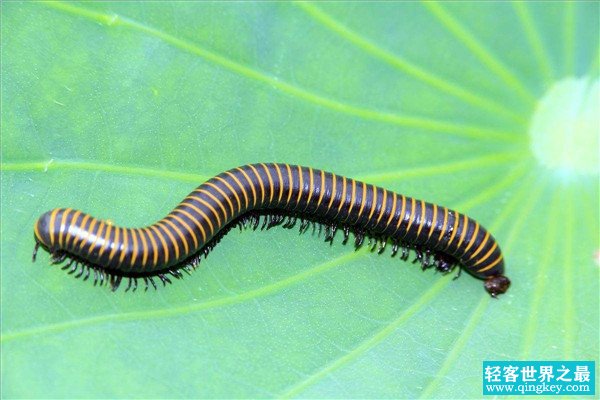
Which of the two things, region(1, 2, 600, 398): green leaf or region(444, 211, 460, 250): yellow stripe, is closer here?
region(1, 2, 600, 398): green leaf

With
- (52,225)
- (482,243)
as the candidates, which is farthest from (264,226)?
(482,243)

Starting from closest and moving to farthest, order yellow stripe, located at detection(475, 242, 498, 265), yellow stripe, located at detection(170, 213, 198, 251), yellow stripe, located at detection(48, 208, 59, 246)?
yellow stripe, located at detection(48, 208, 59, 246) < yellow stripe, located at detection(170, 213, 198, 251) < yellow stripe, located at detection(475, 242, 498, 265)

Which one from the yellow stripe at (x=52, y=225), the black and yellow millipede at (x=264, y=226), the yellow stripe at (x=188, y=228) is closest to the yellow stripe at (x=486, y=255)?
the black and yellow millipede at (x=264, y=226)

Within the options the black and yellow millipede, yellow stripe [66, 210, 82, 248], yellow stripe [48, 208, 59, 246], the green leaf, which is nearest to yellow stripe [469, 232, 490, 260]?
the black and yellow millipede


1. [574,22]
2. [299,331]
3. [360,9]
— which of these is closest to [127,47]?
[360,9]

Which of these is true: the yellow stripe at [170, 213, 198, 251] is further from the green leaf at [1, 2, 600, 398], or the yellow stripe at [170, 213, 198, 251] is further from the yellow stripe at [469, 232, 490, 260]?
the yellow stripe at [469, 232, 490, 260]

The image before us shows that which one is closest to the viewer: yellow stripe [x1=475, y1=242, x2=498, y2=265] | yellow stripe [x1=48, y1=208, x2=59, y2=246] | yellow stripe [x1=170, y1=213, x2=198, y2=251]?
yellow stripe [x1=48, y1=208, x2=59, y2=246]
